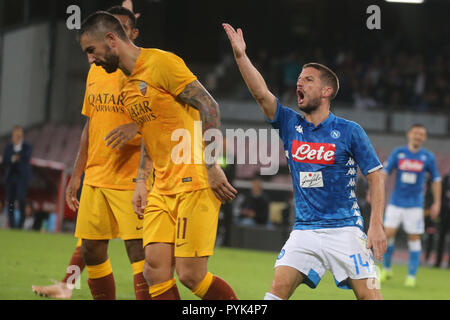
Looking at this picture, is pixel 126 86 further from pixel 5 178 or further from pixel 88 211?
pixel 5 178

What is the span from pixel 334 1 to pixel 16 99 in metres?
9.49

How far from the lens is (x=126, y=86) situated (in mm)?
4586

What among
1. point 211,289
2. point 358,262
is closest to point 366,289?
point 358,262

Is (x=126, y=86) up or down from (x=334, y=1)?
down

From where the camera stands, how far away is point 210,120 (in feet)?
14.3

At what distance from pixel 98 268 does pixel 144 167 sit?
0.90 metres

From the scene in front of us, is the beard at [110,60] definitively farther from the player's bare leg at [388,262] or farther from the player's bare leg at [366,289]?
the player's bare leg at [388,262]

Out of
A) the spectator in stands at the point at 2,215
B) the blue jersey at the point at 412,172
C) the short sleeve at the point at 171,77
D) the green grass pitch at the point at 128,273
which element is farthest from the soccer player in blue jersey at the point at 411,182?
the spectator in stands at the point at 2,215

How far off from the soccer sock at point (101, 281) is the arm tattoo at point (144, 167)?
790mm

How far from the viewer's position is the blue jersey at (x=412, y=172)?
10.2m

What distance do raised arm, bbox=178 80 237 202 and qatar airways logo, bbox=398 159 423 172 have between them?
6.29m

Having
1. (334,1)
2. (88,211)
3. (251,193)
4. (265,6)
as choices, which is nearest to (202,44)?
(265,6)

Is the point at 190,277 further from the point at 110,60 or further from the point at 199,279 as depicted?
the point at 110,60
